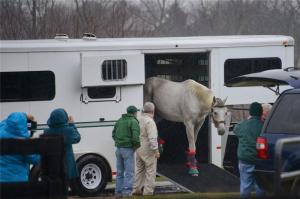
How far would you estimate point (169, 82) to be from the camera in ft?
49.8

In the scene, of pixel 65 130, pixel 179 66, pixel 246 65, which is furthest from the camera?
pixel 179 66

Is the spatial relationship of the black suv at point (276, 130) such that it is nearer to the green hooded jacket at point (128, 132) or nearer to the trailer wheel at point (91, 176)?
the green hooded jacket at point (128, 132)

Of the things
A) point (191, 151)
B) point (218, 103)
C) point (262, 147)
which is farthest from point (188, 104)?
point (262, 147)

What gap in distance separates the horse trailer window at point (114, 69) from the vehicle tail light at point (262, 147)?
4803 millimetres

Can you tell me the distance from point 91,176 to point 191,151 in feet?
6.43

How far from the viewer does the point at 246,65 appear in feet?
50.9

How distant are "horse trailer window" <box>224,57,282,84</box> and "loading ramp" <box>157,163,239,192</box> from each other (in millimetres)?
1927

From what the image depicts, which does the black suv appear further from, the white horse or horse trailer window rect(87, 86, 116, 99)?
horse trailer window rect(87, 86, 116, 99)

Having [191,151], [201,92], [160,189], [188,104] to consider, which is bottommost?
[160,189]

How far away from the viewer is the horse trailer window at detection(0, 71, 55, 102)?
1366 centimetres

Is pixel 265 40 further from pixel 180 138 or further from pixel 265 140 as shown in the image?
pixel 265 140

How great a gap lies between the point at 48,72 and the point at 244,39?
13.5 ft

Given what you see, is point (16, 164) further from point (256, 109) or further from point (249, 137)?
point (256, 109)

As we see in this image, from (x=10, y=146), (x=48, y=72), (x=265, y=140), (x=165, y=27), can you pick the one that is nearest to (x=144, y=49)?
(x=48, y=72)
